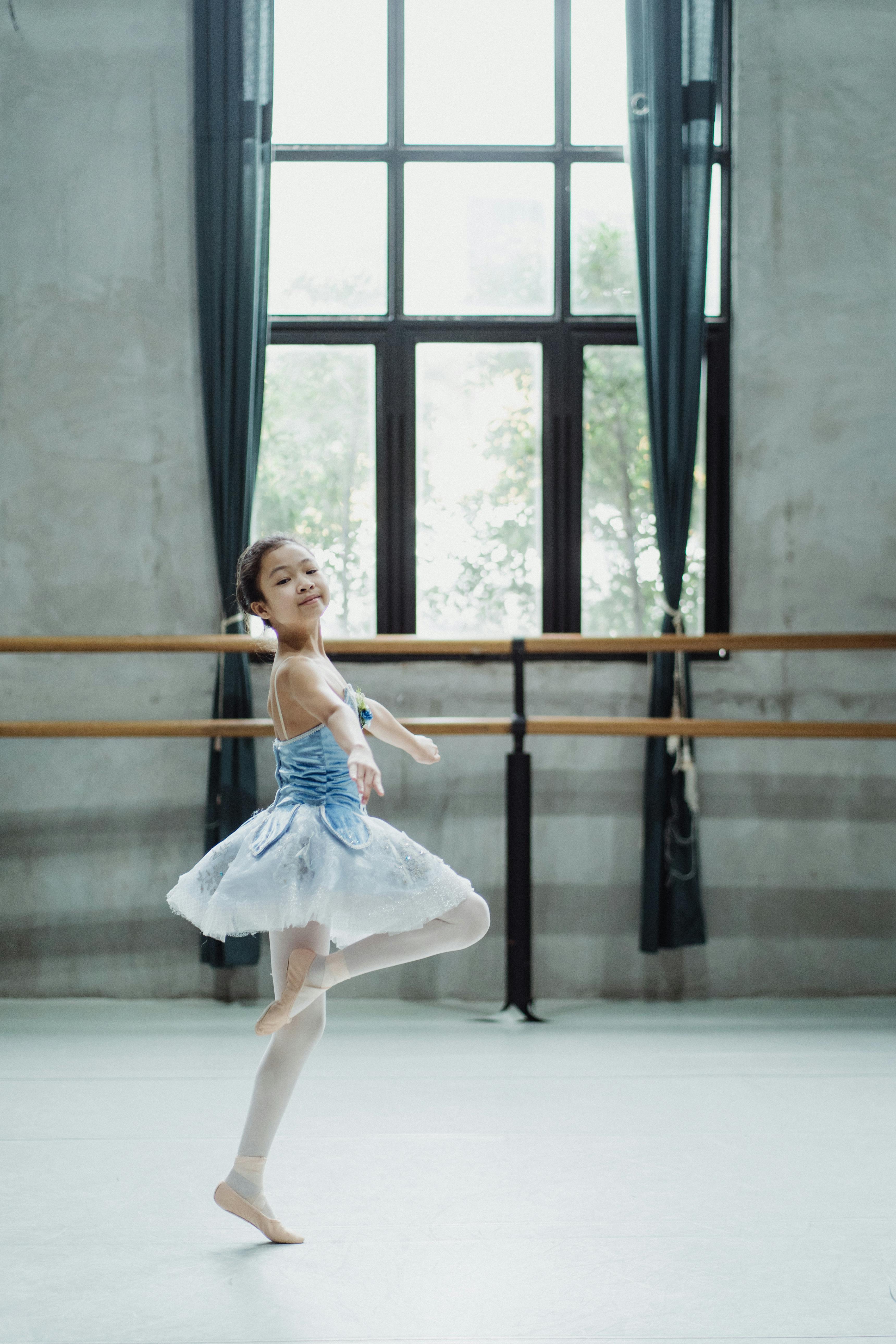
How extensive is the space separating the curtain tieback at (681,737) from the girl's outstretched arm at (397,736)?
1.73m

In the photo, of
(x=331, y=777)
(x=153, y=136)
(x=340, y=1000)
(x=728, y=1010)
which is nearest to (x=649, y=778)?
(x=728, y=1010)

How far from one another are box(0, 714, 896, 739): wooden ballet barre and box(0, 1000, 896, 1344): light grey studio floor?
0.84 metres

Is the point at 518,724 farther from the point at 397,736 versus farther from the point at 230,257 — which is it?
the point at 230,257

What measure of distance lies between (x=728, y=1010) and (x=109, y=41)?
362 centimetres

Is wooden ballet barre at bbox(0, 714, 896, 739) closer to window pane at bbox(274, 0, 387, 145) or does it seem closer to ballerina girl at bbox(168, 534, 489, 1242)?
ballerina girl at bbox(168, 534, 489, 1242)

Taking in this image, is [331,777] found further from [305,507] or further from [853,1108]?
[305,507]

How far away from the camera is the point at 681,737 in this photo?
361cm

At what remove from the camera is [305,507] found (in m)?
3.80

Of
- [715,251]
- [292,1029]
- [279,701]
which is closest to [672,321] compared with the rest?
[715,251]

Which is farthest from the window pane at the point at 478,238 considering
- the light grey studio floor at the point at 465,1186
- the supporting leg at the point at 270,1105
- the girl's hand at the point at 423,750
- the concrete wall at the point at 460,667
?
the supporting leg at the point at 270,1105

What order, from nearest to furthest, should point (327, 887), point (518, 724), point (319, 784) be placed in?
point (327, 887), point (319, 784), point (518, 724)

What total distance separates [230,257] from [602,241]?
122 cm

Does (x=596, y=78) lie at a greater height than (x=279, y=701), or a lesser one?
greater

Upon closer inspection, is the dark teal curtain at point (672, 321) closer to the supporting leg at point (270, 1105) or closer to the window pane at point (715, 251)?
the window pane at point (715, 251)
